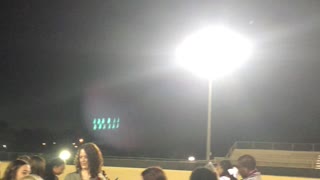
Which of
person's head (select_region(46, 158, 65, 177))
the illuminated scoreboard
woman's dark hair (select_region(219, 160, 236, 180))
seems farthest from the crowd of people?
the illuminated scoreboard

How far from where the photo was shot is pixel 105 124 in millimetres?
52719


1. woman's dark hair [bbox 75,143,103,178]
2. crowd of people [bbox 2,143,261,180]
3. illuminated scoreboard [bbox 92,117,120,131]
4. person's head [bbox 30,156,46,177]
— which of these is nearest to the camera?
crowd of people [bbox 2,143,261,180]

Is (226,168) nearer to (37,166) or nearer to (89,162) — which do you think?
(37,166)

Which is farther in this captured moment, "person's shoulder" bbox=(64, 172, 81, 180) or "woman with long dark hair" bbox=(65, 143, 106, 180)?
"person's shoulder" bbox=(64, 172, 81, 180)

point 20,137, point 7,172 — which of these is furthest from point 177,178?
point 20,137

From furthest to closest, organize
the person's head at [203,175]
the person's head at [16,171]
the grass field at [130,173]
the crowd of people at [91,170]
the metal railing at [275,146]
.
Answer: the metal railing at [275,146] → the grass field at [130,173] → the person's head at [16,171] → the crowd of people at [91,170] → the person's head at [203,175]

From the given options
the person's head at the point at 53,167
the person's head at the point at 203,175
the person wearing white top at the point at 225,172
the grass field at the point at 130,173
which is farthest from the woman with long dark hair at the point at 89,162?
the grass field at the point at 130,173

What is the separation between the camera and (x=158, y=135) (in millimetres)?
57094

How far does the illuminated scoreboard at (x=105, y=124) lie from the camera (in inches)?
2025

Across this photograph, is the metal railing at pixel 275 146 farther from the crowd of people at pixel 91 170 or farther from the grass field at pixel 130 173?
the crowd of people at pixel 91 170

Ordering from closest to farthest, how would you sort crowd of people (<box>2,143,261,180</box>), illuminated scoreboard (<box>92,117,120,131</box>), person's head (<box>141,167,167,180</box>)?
crowd of people (<box>2,143,261,180</box>), person's head (<box>141,167,167,180</box>), illuminated scoreboard (<box>92,117,120,131</box>)

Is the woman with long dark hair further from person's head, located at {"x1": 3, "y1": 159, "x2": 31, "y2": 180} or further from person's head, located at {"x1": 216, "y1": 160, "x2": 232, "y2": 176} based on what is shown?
person's head, located at {"x1": 216, "y1": 160, "x2": 232, "y2": 176}

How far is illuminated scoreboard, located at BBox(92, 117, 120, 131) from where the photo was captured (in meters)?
51.4

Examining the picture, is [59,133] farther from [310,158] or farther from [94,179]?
[94,179]
